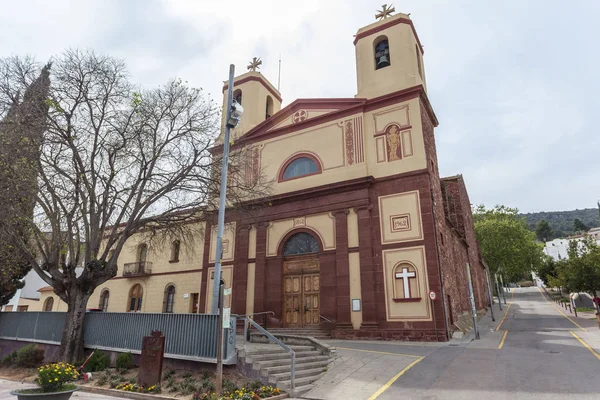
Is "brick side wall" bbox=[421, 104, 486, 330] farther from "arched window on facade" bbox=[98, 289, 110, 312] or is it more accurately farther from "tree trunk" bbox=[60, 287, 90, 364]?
"arched window on facade" bbox=[98, 289, 110, 312]

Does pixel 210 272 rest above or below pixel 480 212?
below

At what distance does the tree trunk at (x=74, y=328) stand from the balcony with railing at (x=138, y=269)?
44.2ft

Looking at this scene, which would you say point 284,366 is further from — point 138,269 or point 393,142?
point 138,269

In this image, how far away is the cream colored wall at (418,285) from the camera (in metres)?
16.5

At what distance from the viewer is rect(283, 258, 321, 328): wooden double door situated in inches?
744

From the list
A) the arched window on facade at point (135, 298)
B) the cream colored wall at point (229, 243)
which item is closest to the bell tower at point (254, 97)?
the cream colored wall at point (229, 243)

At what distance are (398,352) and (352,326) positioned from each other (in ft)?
13.6

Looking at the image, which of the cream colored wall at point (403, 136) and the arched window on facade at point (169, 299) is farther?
the arched window on facade at point (169, 299)

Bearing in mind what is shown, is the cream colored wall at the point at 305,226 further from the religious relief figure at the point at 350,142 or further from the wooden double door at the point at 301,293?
the religious relief figure at the point at 350,142

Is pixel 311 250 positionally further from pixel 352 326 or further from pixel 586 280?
pixel 586 280

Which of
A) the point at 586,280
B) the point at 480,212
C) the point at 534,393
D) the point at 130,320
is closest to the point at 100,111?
the point at 130,320

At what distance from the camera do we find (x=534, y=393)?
7988 millimetres

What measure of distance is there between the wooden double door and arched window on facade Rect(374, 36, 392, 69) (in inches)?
476

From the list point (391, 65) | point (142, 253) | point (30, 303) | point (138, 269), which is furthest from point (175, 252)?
point (30, 303)
